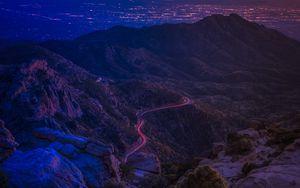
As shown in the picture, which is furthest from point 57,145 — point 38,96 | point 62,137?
point 38,96

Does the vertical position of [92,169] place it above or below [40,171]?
below

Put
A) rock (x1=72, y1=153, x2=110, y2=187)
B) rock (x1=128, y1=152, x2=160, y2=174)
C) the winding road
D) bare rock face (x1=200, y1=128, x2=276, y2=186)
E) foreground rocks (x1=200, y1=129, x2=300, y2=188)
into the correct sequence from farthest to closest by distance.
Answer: the winding road
rock (x1=128, y1=152, x2=160, y2=174)
rock (x1=72, y1=153, x2=110, y2=187)
bare rock face (x1=200, y1=128, x2=276, y2=186)
foreground rocks (x1=200, y1=129, x2=300, y2=188)

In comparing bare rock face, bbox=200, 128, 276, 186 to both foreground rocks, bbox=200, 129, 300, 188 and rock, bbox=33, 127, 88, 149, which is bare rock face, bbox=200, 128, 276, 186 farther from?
rock, bbox=33, 127, 88, 149

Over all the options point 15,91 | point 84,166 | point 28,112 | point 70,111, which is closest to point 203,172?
point 84,166

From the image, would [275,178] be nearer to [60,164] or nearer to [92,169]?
[60,164]

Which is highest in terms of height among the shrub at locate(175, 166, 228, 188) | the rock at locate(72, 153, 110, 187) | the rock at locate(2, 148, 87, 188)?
the shrub at locate(175, 166, 228, 188)

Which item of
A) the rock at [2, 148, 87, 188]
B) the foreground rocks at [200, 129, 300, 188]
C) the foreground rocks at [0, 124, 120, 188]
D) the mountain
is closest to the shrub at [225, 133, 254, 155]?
the foreground rocks at [200, 129, 300, 188]

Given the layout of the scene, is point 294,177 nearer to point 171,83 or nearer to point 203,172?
point 203,172
